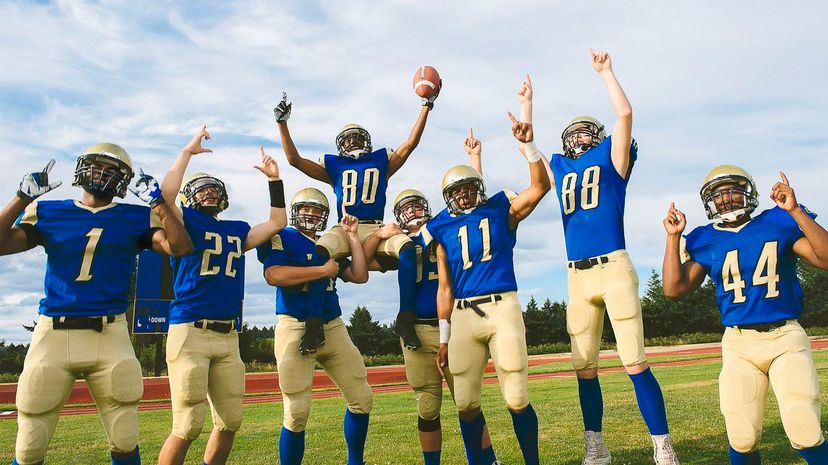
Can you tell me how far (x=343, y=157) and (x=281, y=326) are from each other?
2274 millimetres

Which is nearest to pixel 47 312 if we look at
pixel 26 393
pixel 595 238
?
pixel 26 393

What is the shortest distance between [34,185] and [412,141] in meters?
4.14

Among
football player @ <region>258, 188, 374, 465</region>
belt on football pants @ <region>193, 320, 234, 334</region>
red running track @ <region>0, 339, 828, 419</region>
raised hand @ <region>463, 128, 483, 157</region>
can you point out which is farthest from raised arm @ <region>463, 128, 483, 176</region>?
red running track @ <region>0, 339, 828, 419</region>

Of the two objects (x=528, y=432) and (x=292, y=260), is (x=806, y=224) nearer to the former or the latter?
(x=528, y=432)

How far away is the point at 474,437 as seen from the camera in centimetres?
577

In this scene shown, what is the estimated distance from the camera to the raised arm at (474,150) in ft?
23.0

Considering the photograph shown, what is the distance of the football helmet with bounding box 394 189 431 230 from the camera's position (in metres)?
6.76

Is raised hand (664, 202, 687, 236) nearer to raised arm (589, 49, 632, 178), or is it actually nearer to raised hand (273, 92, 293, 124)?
raised arm (589, 49, 632, 178)

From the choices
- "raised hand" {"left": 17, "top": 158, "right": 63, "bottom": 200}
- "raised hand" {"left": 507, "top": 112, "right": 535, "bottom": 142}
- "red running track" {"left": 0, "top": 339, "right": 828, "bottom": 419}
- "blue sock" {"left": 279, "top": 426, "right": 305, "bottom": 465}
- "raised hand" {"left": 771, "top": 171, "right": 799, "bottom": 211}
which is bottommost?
"red running track" {"left": 0, "top": 339, "right": 828, "bottom": 419}

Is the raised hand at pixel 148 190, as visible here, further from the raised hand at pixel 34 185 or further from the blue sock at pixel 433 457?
the blue sock at pixel 433 457

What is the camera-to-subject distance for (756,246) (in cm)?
496

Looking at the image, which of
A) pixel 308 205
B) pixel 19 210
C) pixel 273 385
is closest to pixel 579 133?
pixel 308 205

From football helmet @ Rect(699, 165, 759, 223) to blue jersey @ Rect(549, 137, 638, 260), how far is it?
2.81ft

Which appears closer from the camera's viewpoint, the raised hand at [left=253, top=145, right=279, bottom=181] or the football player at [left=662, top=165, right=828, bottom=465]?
the football player at [left=662, top=165, right=828, bottom=465]
